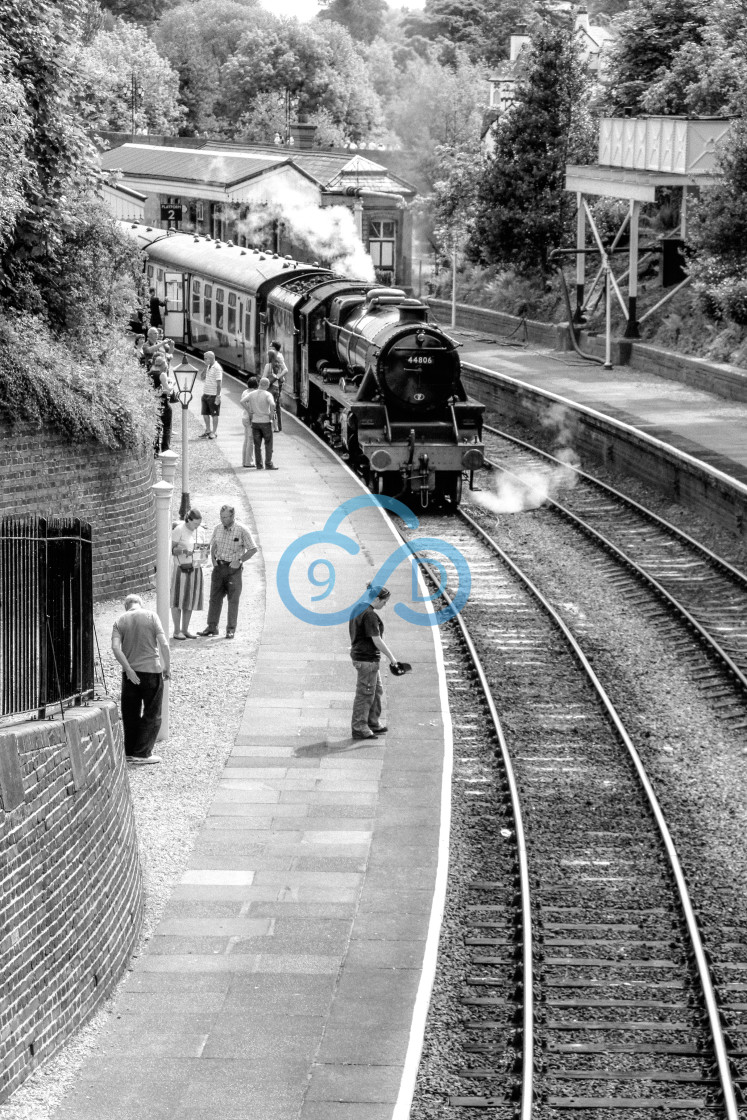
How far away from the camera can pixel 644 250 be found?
4134 centimetres

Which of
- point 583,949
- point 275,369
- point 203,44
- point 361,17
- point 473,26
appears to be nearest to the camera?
point 583,949

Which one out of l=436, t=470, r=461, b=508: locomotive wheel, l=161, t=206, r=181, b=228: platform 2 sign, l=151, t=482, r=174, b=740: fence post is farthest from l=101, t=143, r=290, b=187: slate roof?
l=151, t=482, r=174, b=740: fence post

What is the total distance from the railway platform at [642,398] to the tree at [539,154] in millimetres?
3252

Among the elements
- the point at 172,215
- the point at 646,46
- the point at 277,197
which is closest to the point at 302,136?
the point at 277,197

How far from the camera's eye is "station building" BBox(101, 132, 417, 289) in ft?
161

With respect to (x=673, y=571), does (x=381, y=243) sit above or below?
above

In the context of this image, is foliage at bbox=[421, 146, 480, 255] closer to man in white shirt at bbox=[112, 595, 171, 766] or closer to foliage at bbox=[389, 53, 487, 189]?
foliage at bbox=[389, 53, 487, 189]

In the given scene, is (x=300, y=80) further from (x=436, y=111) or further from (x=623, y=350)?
(x=623, y=350)

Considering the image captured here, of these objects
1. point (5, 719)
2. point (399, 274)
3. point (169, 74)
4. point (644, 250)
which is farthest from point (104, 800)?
point (169, 74)

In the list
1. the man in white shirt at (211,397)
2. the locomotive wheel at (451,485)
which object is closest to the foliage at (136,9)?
the man in white shirt at (211,397)

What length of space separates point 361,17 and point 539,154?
107911mm

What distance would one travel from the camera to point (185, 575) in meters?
15.7

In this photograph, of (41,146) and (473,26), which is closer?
(41,146)

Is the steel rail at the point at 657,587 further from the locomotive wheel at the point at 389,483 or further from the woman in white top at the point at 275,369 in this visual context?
the woman in white top at the point at 275,369
